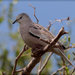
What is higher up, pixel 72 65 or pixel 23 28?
pixel 23 28

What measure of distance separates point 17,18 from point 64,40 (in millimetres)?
1055

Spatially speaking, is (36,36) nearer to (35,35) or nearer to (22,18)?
(35,35)

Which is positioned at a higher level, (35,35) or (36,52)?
(35,35)

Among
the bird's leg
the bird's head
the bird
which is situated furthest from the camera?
the bird's head

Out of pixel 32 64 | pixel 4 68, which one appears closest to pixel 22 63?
pixel 4 68

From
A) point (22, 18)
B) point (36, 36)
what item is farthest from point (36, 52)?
point (22, 18)

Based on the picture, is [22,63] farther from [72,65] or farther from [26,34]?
[72,65]

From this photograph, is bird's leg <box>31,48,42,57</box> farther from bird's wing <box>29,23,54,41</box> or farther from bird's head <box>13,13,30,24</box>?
bird's head <box>13,13,30,24</box>

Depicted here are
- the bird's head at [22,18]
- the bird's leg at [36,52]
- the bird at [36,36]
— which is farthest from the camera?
the bird's head at [22,18]

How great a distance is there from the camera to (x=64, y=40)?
432 centimetres

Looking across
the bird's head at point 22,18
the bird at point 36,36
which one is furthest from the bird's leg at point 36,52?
the bird's head at point 22,18

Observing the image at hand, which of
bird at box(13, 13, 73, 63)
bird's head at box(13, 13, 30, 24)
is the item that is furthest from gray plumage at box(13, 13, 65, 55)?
bird's head at box(13, 13, 30, 24)

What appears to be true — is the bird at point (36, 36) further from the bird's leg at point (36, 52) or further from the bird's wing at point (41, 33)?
the bird's leg at point (36, 52)

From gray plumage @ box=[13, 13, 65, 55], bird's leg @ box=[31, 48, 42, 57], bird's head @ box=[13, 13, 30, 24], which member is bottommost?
bird's leg @ box=[31, 48, 42, 57]
